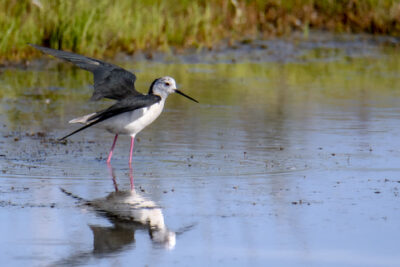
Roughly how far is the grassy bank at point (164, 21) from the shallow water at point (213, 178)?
1583 mm

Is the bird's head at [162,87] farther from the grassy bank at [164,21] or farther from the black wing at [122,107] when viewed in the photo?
the grassy bank at [164,21]

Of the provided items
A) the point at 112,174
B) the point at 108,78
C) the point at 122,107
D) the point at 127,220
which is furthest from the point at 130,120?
the point at 127,220

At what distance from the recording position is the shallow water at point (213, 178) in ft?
19.6

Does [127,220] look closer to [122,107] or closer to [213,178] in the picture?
[213,178]

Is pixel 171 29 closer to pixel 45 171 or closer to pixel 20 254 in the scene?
pixel 45 171

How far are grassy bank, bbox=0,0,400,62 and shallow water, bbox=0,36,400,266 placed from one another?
1583 millimetres

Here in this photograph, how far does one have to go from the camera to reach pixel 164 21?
1967 cm

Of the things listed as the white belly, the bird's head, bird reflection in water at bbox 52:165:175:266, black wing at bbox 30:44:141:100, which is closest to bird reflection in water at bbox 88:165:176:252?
bird reflection in water at bbox 52:165:175:266

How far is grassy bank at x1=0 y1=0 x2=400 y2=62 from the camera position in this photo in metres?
16.8

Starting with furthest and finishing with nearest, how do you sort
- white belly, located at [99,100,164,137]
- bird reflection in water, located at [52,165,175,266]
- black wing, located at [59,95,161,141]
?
white belly, located at [99,100,164,137]
black wing, located at [59,95,161,141]
bird reflection in water, located at [52,165,175,266]

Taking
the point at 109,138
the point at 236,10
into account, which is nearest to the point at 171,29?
the point at 236,10

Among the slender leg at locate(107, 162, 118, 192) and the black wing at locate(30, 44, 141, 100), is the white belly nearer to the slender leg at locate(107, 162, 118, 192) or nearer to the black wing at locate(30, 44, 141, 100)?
the black wing at locate(30, 44, 141, 100)

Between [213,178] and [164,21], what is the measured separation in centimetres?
1172

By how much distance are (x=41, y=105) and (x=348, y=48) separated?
10.1 metres
